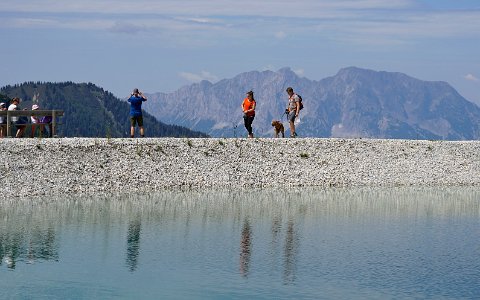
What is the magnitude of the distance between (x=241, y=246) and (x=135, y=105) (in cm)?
2141

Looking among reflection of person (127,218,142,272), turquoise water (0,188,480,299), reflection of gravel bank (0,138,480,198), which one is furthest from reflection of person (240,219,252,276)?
reflection of gravel bank (0,138,480,198)

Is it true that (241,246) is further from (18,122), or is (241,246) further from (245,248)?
(18,122)

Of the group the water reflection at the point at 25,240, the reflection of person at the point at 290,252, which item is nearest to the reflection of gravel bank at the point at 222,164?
the water reflection at the point at 25,240

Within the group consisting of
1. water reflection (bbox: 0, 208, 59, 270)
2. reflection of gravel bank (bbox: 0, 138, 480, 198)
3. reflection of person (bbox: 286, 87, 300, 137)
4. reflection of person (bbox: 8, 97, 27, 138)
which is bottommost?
water reflection (bbox: 0, 208, 59, 270)

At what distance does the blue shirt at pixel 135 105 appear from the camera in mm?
53669

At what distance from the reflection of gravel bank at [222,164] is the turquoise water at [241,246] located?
270 centimetres

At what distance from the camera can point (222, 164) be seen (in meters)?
56.0

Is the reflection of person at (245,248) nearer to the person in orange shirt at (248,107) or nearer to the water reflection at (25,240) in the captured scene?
the water reflection at (25,240)

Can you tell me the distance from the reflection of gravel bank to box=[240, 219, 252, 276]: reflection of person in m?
12.7

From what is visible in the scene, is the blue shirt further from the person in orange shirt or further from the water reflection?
the water reflection

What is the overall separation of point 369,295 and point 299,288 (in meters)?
2.22

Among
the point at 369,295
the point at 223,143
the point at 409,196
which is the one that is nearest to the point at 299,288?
the point at 369,295

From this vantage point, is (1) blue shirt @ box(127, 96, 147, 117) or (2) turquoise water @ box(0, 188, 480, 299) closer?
(2) turquoise water @ box(0, 188, 480, 299)

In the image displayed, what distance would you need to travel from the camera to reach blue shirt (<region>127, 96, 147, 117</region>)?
53.7 m
